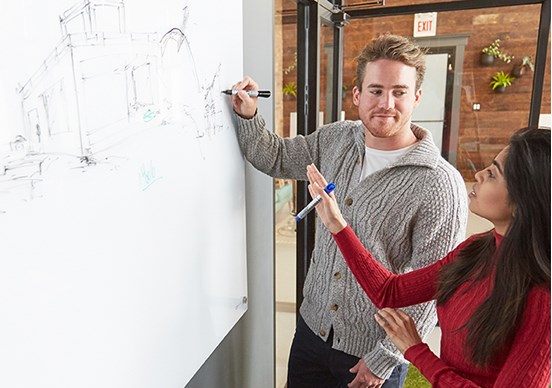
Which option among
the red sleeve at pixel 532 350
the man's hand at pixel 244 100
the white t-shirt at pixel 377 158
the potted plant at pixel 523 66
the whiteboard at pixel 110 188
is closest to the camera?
the whiteboard at pixel 110 188

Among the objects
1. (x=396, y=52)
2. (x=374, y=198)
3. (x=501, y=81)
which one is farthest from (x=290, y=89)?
(x=501, y=81)

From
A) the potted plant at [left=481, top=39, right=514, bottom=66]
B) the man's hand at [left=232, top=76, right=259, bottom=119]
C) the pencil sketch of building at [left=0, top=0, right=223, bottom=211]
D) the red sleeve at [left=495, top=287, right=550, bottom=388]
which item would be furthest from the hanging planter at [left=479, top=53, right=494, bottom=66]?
the pencil sketch of building at [left=0, top=0, right=223, bottom=211]

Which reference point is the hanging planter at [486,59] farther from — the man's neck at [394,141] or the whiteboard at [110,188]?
the whiteboard at [110,188]

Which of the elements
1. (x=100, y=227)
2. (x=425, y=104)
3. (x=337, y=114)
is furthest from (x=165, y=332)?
(x=425, y=104)

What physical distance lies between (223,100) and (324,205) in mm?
371

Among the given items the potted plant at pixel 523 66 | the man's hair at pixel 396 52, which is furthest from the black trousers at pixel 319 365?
the potted plant at pixel 523 66

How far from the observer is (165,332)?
2.97 feet

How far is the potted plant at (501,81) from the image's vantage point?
120 inches

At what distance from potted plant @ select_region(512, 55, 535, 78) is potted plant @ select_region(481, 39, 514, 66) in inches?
2.7

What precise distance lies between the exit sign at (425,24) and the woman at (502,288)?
207 centimetres

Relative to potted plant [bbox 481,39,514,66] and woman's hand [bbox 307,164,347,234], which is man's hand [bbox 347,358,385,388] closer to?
woman's hand [bbox 307,164,347,234]

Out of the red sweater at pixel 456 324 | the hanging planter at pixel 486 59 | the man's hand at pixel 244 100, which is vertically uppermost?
the hanging planter at pixel 486 59

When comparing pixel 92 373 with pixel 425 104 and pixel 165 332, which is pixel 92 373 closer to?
pixel 165 332

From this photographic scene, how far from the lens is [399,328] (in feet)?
3.70
